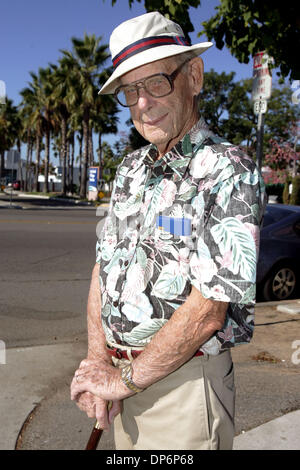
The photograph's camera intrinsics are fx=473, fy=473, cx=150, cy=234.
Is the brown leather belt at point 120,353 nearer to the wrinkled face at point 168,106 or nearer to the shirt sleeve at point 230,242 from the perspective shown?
the shirt sleeve at point 230,242

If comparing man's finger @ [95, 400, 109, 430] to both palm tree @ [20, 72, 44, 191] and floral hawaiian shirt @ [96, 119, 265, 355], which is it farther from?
palm tree @ [20, 72, 44, 191]

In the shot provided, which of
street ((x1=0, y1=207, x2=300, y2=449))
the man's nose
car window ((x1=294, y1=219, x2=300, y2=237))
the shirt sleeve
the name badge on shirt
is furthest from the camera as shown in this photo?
car window ((x1=294, y1=219, x2=300, y2=237))

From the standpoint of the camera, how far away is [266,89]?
4.48m

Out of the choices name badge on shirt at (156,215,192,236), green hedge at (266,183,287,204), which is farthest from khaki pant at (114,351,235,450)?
green hedge at (266,183,287,204)

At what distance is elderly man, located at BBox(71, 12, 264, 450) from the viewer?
1444mm

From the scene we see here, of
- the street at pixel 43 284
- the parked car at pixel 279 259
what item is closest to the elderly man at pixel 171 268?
the street at pixel 43 284

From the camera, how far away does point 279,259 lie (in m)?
7.28

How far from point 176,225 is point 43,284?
6.30 m

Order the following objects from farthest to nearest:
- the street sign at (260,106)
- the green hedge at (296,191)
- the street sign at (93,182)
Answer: the street sign at (93,182)
the green hedge at (296,191)
the street sign at (260,106)

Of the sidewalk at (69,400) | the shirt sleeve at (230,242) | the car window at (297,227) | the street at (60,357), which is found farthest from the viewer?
the car window at (297,227)

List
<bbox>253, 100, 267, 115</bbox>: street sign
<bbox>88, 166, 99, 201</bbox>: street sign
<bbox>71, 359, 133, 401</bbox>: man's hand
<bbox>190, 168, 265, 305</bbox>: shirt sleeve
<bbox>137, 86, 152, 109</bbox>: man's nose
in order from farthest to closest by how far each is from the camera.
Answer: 1. <bbox>88, 166, 99, 201</bbox>: street sign
2. <bbox>253, 100, 267, 115</bbox>: street sign
3. <bbox>137, 86, 152, 109</bbox>: man's nose
4. <bbox>71, 359, 133, 401</bbox>: man's hand
5. <bbox>190, 168, 265, 305</bbox>: shirt sleeve

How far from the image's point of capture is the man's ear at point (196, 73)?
175cm

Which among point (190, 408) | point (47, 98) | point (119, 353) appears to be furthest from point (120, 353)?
point (47, 98)

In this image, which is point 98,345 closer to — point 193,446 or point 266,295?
point 193,446
